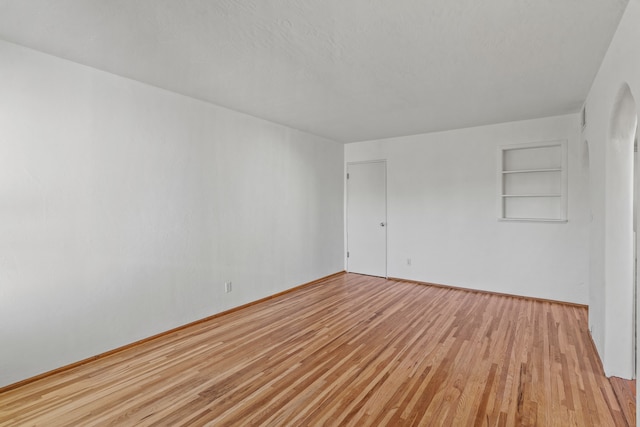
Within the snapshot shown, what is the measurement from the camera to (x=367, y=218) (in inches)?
240

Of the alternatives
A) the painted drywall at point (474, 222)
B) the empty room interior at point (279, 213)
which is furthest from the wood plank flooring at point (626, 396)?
the painted drywall at point (474, 222)

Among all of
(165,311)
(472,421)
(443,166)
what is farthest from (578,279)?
(165,311)

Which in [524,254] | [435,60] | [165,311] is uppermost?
[435,60]

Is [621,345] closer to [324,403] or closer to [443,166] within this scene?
[324,403]

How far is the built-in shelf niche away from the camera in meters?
4.32

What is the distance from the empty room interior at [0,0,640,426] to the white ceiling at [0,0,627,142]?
0.02 meters

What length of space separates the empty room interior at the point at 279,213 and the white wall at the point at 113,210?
2 centimetres

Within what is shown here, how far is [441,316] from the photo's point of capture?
385 cm

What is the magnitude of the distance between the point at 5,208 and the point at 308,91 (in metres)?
2.72

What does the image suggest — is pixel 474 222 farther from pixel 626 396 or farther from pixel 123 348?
pixel 123 348

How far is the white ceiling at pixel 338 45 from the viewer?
194 cm

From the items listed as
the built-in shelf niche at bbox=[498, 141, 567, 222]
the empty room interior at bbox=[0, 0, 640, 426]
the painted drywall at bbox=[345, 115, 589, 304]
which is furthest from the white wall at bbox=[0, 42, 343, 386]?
the built-in shelf niche at bbox=[498, 141, 567, 222]

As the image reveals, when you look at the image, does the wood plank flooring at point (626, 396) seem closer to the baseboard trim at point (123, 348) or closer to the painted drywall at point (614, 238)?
the painted drywall at point (614, 238)

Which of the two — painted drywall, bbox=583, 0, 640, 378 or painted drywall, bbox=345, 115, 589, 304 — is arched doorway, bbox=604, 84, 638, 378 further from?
painted drywall, bbox=345, 115, 589, 304
